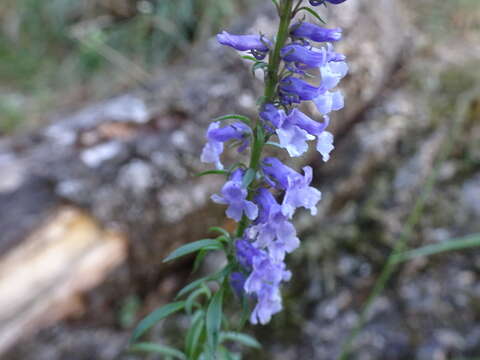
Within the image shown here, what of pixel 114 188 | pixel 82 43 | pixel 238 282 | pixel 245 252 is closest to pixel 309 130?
pixel 245 252

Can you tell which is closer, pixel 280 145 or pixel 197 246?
pixel 280 145

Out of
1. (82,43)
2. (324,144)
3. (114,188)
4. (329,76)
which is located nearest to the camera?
(329,76)

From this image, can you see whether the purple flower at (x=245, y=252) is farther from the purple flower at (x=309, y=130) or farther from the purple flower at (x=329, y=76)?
the purple flower at (x=329, y=76)

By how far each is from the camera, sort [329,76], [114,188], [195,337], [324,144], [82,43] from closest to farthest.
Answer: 1. [329,76]
2. [324,144]
3. [195,337]
4. [114,188]
5. [82,43]

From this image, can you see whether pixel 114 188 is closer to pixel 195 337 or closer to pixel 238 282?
pixel 195 337

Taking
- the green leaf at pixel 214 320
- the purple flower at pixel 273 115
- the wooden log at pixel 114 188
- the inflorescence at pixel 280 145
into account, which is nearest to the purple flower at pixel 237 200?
the inflorescence at pixel 280 145

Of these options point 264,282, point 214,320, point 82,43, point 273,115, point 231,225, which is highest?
point 273,115

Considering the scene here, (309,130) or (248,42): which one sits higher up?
(248,42)
